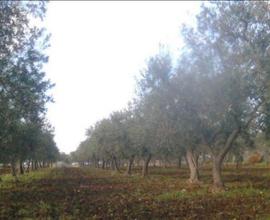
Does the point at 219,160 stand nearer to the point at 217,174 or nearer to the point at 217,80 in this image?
the point at 217,174

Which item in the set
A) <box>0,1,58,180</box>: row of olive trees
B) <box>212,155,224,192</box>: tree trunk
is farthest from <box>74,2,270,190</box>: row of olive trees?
<box>0,1,58,180</box>: row of olive trees

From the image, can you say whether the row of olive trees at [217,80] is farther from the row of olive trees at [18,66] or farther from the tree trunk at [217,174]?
the row of olive trees at [18,66]

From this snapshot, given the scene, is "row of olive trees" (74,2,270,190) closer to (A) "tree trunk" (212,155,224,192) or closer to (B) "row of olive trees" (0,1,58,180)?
(A) "tree trunk" (212,155,224,192)

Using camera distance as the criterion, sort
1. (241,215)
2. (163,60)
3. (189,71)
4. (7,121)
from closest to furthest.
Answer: (241,215), (7,121), (189,71), (163,60)

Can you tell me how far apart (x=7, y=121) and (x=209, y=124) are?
49.0 ft

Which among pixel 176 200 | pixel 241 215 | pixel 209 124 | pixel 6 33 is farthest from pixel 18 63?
pixel 209 124

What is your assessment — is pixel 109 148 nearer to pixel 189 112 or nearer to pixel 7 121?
pixel 189 112

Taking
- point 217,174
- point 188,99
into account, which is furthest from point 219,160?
point 188,99

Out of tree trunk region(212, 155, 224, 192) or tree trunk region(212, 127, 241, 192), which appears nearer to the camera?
tree trunk region(212, 127, 241, 192)

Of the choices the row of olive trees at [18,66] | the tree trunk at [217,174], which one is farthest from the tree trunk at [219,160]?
the row of olive trees at [18,66]

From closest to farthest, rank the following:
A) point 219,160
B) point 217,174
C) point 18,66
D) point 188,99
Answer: point 18,66, point 188,99, point 217,174, point 219,160

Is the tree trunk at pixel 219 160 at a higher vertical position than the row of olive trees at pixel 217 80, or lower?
lower

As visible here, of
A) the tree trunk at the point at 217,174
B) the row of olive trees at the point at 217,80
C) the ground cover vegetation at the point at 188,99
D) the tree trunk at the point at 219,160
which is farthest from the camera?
the tree trunk at the point at 217,174

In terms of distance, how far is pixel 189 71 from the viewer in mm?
33125
